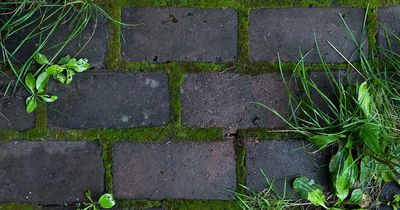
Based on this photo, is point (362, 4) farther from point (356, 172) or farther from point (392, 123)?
point (356, 172)

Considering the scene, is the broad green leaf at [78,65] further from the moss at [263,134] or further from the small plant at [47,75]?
the moss at [263,134]

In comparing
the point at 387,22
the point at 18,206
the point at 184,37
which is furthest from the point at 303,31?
the point at 18,206

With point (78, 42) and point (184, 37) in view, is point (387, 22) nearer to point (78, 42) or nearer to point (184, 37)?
point (184, 37)

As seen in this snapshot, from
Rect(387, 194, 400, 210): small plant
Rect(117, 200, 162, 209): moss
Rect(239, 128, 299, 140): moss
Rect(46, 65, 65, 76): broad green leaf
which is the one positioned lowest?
Rect(387, 194, 400, 210): small plant

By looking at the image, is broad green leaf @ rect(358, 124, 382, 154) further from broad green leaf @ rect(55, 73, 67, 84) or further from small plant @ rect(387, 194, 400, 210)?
broad green leaf @ rect(55, 73, 67, 84)

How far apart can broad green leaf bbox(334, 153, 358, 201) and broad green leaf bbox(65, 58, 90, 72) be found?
35.1 inches

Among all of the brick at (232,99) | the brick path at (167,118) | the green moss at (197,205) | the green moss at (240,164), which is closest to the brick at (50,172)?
the brick path at (167,118)

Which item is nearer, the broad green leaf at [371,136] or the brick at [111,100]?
the broad green leaf at [371,136]

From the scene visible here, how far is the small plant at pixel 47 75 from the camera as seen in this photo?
1833 millimetres

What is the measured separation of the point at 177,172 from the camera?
1878 mm

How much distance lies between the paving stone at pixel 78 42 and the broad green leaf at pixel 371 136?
0.87m

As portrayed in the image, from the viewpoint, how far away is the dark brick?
6.17 ft

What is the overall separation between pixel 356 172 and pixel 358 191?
0.07 meters

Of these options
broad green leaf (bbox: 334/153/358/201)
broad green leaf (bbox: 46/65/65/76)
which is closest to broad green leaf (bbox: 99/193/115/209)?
broad green leaf (bbox: 46/65/65/76)
